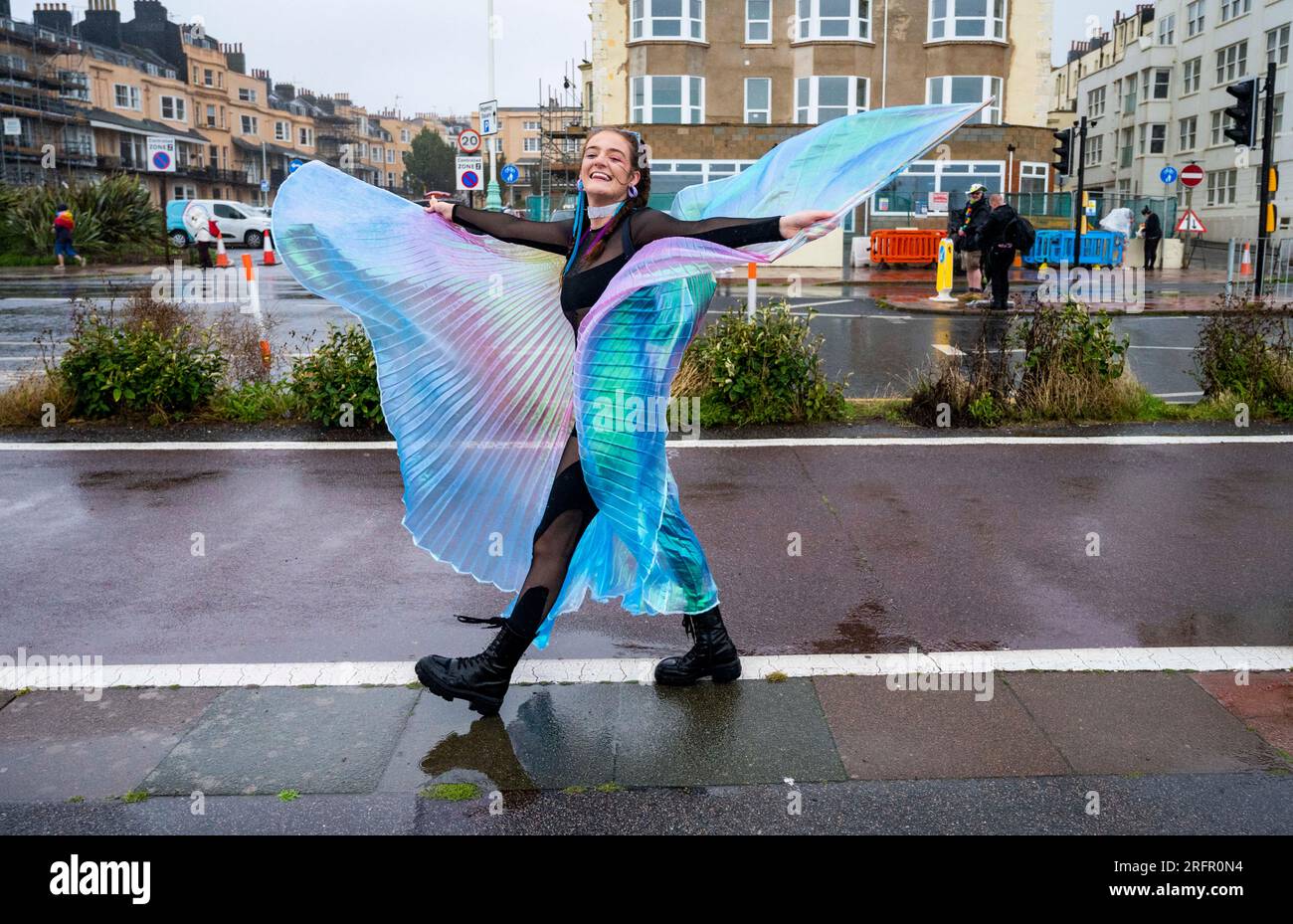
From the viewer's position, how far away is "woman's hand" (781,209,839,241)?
3.59 m

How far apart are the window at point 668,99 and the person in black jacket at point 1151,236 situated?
16.4 m

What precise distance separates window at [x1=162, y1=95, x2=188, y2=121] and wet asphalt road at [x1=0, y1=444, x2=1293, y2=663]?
77235 millimetres

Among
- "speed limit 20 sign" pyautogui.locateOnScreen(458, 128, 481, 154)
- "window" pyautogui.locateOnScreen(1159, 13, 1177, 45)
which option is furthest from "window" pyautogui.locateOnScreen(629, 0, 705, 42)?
"window" pyautogui.locateOnScreen(1159, 13, 1177, 45)

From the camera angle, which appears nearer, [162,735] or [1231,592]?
[162,735]

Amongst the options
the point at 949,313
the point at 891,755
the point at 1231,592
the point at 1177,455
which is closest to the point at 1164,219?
the point at 949,313

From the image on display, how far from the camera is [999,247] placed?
18.1 meters

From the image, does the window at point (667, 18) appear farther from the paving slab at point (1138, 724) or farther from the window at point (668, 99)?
the paving slab at point (1138, 724)

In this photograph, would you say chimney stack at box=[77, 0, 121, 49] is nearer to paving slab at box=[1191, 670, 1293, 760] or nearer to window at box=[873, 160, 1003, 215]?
window at box=[873, 160, 1003, 215]

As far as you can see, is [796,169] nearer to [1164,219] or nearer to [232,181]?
[1164,219]

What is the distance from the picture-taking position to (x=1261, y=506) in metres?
6.69

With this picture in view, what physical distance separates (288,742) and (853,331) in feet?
43.6

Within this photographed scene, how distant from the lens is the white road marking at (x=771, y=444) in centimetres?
827

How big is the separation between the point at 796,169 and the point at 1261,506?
174 inches

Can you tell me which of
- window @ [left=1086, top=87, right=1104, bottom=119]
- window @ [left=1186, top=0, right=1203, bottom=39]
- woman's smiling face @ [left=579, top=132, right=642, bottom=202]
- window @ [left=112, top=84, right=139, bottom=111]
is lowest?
woman's smiling face @ [left=579, top=132, right=642, bottom=202]
